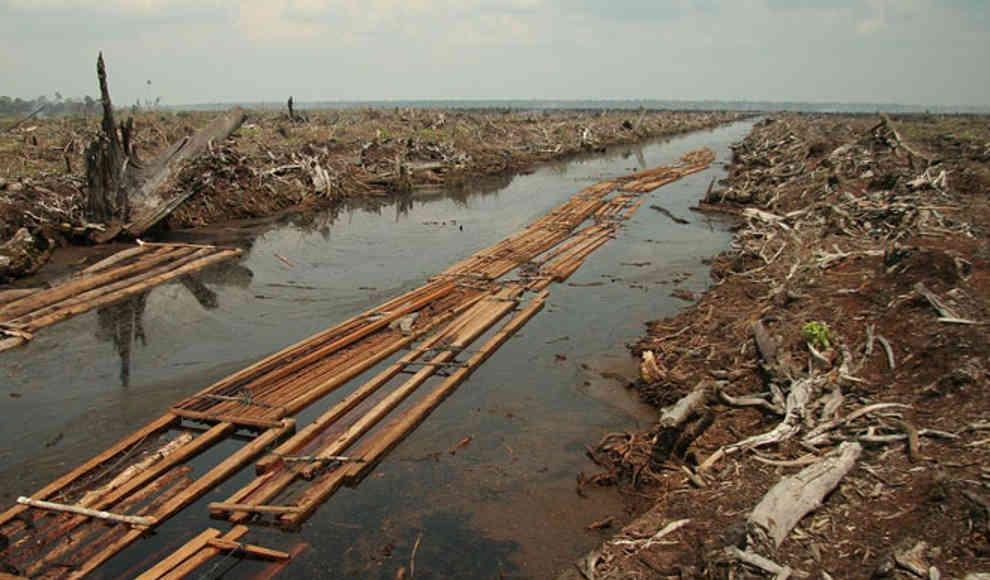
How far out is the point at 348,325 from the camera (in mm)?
9047

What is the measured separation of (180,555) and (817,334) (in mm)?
6788

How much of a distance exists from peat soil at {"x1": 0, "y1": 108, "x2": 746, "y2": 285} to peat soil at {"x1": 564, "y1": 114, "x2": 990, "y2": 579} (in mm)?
12010

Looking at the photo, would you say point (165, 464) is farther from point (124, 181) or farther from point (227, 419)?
point (124, 181)

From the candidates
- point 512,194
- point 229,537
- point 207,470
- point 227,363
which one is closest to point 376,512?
point 229,537

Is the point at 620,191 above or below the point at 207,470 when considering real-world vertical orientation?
above

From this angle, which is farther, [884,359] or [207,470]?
[884,359]

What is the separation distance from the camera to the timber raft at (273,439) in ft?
15.4

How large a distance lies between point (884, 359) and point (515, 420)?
157 inches

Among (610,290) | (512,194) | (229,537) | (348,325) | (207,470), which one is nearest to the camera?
(229,537)

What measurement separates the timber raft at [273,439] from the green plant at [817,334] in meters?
4.06

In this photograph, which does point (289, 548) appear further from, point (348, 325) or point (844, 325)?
point (844, 325)

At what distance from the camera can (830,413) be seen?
5.58m

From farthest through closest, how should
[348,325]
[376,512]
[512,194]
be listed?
[512,194], [348,325], [376,512]

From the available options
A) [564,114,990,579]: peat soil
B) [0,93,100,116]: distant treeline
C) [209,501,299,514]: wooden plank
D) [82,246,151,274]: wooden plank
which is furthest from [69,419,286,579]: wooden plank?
[0,93,100,116]: distant treeline
